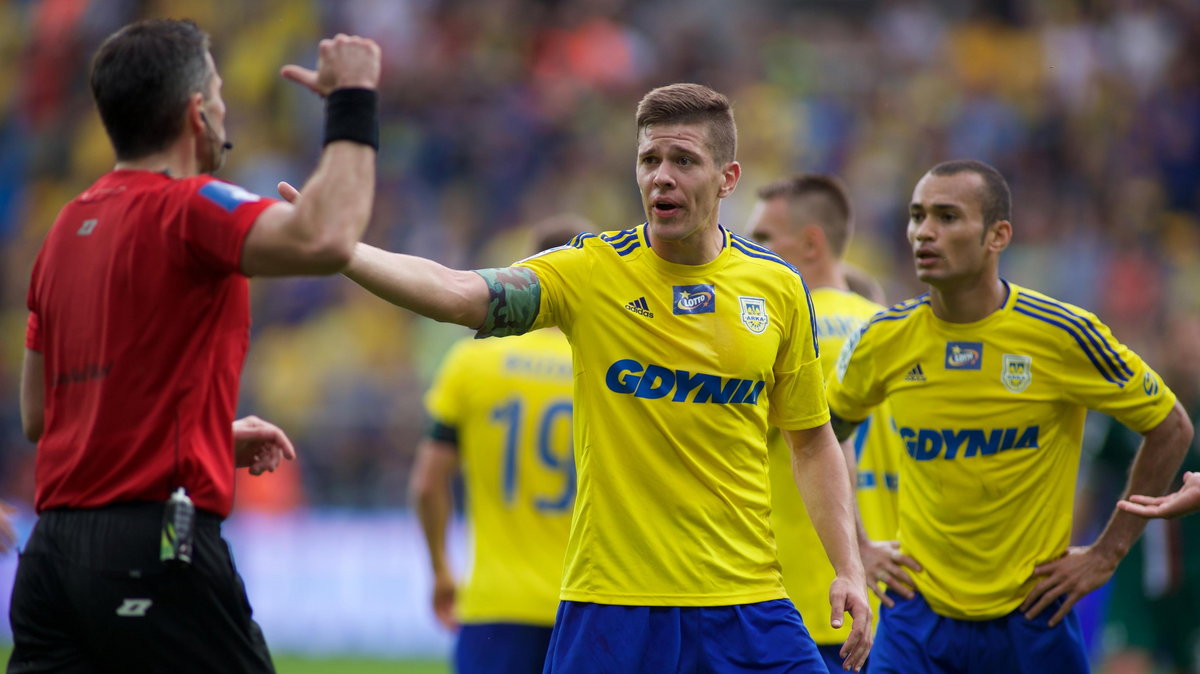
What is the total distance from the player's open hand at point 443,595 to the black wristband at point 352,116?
4.89 metres

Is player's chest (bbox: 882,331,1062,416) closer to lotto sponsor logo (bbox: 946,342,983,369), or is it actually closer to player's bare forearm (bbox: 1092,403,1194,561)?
lotto sponsor logo (bbox: 946,342,983,369)

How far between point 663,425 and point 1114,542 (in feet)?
8.10

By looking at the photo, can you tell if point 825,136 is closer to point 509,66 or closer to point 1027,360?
point 509,66

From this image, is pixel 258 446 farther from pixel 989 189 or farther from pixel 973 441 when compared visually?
pixel 989 189

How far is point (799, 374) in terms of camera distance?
529 centimetres

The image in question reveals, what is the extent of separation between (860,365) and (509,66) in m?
15.2

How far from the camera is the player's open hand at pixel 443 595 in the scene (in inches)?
334

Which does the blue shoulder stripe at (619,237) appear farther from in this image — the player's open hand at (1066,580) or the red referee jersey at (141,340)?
the player's open hand at (1066,580)

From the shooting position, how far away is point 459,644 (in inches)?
310

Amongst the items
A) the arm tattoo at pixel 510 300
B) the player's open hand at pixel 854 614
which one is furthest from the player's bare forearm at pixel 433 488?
the player's open hand at pixel 854 614

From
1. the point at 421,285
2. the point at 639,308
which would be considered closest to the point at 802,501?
the point at 639,308

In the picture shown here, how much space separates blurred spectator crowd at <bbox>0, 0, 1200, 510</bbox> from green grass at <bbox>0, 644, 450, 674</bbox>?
9.94 ft

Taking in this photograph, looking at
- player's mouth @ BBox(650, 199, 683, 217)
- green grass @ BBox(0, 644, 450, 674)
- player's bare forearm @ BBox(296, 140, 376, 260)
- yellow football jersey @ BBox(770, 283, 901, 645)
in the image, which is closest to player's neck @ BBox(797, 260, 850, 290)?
yellow football jersey @ BBox(770, 283, 901, 645)

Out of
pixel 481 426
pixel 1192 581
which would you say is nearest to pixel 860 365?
pixel 481 426
